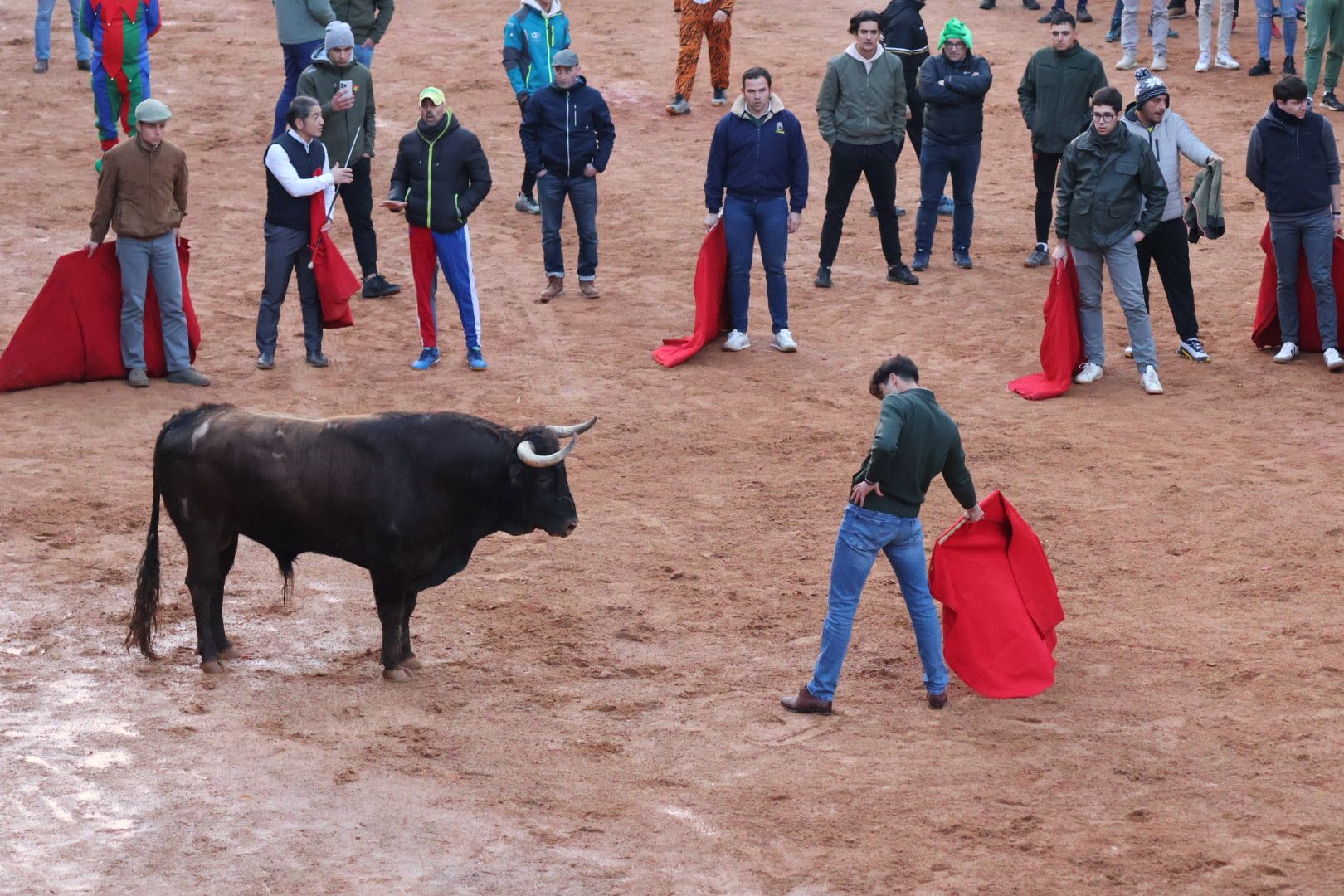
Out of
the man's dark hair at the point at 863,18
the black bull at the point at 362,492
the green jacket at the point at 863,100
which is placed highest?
the man's dark hair at the point at 863,18

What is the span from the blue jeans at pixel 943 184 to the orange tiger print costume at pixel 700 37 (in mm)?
4335

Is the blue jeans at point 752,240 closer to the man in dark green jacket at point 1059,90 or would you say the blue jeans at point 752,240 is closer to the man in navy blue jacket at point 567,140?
the man in navy blue jacket at point 567,140

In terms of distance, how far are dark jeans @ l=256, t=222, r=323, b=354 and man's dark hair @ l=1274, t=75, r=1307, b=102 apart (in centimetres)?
725

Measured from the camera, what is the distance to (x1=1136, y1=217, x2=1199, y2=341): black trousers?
1246 cm

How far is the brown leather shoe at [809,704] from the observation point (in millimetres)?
8078

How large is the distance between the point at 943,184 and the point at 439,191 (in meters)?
4.79

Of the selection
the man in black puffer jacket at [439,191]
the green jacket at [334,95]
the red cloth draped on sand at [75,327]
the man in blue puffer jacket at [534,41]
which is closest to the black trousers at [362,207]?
the green jacket at [334,95]

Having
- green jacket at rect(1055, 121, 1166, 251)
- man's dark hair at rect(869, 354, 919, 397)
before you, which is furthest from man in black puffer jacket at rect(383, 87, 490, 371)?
man's dark hair at rect(869, 354, 919, 397)

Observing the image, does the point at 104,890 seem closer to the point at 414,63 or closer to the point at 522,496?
the point at 522,496

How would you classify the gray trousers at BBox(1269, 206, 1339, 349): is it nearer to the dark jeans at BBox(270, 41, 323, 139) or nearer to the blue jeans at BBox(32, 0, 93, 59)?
the dark jeans at BBox(270, 41, 323, 139)

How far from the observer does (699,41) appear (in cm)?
1845

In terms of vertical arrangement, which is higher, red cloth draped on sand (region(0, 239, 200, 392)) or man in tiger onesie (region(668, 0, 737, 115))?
man in tiger onesie (region(668, 0, 737, 115))

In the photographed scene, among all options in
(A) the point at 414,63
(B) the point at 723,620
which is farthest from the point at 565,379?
(A) the point at 414,63

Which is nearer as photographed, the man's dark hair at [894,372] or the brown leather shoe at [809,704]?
the man's dark hair at [894,372]
